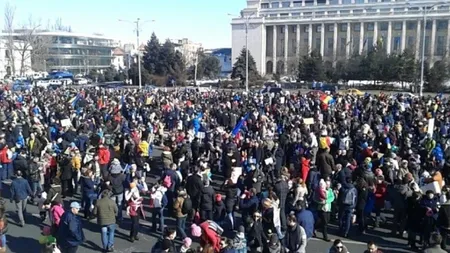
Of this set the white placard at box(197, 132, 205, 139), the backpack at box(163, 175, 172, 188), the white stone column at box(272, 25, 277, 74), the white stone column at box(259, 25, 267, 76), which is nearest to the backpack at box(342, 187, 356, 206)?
the backpack at box(163, 175, 172, 188)

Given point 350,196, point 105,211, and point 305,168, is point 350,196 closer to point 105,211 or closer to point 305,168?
point 305,168

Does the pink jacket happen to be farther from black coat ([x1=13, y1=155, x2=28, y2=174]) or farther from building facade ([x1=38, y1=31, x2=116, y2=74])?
building facade ([x1=38, y1=31, x2=116, y2=74])

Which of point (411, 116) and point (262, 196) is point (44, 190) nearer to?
point (262, 196)

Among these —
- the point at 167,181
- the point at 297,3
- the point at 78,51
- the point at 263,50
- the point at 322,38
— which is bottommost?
the point at 167,181

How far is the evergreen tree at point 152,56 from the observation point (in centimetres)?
6369

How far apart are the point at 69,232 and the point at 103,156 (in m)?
5.01

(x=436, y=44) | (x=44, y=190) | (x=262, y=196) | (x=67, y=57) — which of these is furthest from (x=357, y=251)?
(x=67, y=57)

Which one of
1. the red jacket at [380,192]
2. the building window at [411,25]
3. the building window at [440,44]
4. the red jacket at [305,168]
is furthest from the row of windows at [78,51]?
the red jacket at [380,192]

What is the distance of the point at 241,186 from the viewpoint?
10523mm

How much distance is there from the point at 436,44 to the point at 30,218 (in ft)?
268

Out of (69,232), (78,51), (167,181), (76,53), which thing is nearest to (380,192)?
(167,181)

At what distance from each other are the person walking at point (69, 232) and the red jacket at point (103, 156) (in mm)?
4666

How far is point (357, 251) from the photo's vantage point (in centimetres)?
920

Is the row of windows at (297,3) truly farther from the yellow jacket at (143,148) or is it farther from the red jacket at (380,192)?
the red jacket at (380,192)
